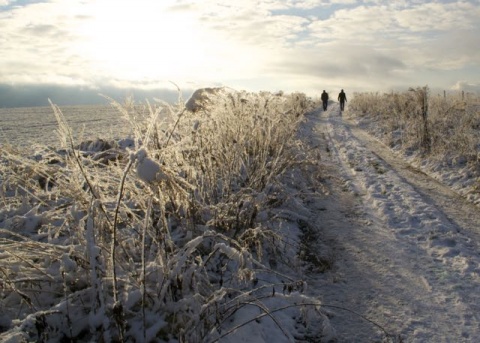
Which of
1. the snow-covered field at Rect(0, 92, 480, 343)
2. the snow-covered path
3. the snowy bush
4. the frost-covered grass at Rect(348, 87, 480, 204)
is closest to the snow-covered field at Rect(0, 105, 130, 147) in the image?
the snow-covered field at Rect(0, 92, 480, 343)

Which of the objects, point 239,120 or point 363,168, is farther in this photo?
point 363,168

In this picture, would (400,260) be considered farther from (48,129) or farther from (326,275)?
(48,129)

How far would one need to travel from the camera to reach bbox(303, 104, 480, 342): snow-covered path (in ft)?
8.74

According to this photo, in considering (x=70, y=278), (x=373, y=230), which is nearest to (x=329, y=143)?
(x=373, y=230)

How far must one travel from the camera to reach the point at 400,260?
363 cm

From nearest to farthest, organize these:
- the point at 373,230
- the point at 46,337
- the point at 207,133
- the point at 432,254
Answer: the point at 46,337 → the point at 432,254 → the point at 207,133 → the point at 373,230

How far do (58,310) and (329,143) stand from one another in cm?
1001

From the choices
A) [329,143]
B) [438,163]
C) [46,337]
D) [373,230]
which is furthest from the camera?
[329,143]

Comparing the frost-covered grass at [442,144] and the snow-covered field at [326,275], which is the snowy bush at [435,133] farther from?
the snow-covered field at [326,275]

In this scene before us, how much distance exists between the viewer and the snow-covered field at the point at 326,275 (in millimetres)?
2039

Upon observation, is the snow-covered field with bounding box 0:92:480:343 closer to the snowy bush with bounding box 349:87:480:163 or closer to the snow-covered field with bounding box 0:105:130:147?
the snow-covered field with bounding box 0:105:130:147

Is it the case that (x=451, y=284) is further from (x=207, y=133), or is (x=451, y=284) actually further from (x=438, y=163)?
(x=438, y=163)

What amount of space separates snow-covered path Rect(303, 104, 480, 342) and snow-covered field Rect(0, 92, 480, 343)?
11mm

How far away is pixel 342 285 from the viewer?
324 cm
